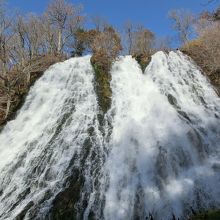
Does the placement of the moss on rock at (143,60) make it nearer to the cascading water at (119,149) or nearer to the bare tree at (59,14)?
the cascading water at (119,149)

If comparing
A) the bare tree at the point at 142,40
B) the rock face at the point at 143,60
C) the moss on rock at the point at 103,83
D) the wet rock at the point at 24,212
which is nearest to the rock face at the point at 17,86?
the moss on rock at the point at 103,83

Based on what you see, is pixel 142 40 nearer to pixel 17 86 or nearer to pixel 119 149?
pixel 17 86

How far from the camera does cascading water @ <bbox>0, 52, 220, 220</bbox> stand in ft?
31.4

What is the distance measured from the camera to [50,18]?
1291 inches

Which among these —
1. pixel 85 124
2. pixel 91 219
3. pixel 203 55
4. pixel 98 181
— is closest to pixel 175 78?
pixel 203 55

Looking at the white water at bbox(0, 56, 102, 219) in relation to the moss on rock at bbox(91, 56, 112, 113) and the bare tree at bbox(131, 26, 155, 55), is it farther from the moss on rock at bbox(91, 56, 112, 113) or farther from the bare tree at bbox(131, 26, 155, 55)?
the bare tree at bbox(131, 26, 155, 55)

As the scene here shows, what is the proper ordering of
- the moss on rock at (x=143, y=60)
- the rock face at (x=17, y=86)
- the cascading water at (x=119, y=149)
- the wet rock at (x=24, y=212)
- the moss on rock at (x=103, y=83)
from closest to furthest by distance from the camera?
1. the wet rock at (x=24, y=212)
2. the cascading water at (x=119, y=149)
3. the moss on rock at (x=103, y=83)
4. the rock face at (x=17, y=86)
5. the moss on rock at (x=143, y=60)

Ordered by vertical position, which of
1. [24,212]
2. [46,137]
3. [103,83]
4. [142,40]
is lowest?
[24,212]

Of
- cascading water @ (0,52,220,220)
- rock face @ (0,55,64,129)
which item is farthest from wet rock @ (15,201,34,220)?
rock face @ (0,55,64,129)

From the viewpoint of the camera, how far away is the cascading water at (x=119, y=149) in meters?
9.59

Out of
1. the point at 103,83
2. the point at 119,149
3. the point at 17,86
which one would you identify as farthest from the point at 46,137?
the point at 17,86

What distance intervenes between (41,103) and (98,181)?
22.1 feet

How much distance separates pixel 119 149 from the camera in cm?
1185

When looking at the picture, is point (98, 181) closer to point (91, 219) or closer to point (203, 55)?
point (91, 219)
